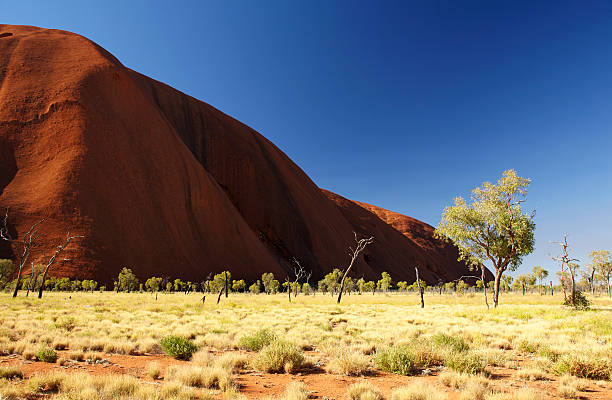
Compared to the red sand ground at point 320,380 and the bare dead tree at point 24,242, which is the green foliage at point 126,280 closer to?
the bare dead tree at point 24,242

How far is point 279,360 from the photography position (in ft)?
24.7

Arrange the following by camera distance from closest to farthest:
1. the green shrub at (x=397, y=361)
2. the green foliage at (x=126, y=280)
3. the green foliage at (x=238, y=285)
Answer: the green shrub at (x=397, y=361) < the green foliage at (x=126, y=280) < the green foliage at (x=238, y=285)

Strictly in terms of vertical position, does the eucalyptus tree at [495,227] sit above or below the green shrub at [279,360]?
above

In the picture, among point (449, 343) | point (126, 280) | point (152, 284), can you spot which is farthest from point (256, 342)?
point (152, 284)

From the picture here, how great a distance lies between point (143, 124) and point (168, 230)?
2280 cm

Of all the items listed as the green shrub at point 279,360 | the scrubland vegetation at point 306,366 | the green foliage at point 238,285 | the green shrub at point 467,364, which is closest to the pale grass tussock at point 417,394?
the scrubland vegetation at point 306,366

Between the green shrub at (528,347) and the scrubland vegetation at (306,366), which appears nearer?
the scrubland vegetation at (306,366)

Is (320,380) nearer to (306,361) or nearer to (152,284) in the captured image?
(306,361)

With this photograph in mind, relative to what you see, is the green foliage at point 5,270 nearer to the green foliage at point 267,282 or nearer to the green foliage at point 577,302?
the green foliage at point 267,282

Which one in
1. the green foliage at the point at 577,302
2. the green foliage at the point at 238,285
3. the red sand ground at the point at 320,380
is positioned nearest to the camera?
the red sand ground at the point at 320,380

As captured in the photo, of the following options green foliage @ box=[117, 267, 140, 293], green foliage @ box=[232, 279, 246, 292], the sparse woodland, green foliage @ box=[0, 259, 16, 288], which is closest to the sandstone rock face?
green foliage @ box=[117, 267, 140, 293]

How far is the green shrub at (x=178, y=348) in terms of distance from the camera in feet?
28.0

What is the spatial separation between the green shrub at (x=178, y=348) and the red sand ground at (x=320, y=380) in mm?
404

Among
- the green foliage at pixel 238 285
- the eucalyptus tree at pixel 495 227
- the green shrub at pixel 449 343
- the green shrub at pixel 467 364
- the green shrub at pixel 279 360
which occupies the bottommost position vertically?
the green foliage at pixel 238 285
